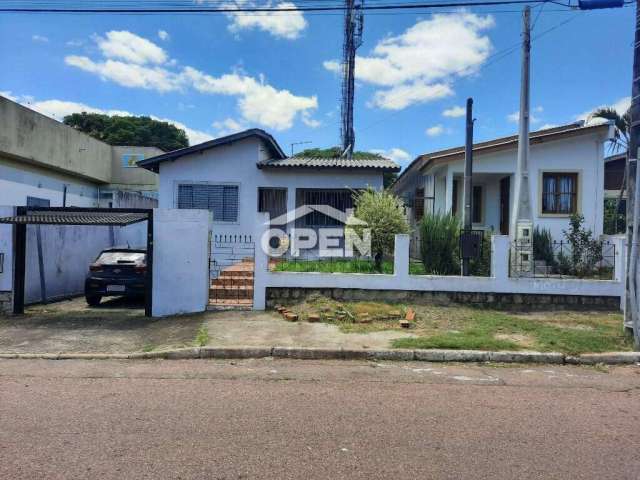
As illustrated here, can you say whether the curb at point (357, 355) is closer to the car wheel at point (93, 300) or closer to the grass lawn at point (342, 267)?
the grass lawn at point (342, 267)

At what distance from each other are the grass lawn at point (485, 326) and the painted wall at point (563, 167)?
5226 mm

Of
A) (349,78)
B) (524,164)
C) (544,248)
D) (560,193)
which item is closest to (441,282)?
(524,164)

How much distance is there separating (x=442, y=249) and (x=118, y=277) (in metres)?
7.18

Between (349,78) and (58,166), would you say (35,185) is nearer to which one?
(58,166)

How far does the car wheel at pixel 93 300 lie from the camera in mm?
10164

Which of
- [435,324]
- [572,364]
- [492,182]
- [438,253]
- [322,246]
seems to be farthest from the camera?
[492,182]

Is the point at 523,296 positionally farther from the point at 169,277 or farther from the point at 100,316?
the point at 100,316

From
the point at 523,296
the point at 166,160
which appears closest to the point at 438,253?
the point at 523,296

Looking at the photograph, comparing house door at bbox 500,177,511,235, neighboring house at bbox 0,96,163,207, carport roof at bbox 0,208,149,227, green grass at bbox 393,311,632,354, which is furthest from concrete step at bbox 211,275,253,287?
house door at bbox 500,177,511,235

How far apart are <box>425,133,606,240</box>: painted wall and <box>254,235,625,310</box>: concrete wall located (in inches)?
173

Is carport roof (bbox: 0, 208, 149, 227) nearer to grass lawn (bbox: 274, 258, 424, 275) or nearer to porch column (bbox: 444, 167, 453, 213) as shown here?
grass lawn (bbox: 274, 258, 424, 275)

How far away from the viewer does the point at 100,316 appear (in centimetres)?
898

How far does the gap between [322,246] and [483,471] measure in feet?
34.8

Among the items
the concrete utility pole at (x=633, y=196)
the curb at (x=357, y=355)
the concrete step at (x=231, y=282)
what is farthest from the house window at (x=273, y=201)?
the concrete utility pole at (x=633, y=196)
